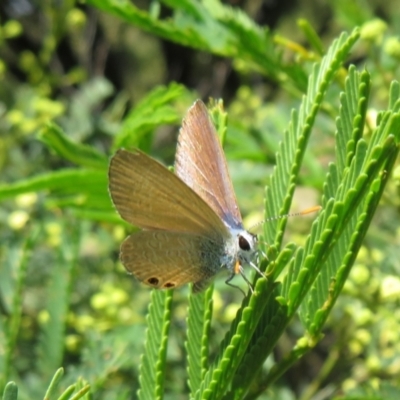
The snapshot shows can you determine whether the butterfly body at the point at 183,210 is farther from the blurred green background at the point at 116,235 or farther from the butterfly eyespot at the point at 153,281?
the blurred green background at the point at 116,235

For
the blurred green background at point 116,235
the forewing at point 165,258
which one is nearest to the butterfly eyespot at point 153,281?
the forewing at point 165,258

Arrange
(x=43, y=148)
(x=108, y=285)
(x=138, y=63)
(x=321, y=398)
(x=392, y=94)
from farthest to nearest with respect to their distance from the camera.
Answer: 1. (x=138, y=63)
2. (x=43, y=148)
3. (x=108, y=285)
4. (x=321, y=398)
5. (x=392, y=94)

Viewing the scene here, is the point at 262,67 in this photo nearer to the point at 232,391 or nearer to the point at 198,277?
the point at 198,277

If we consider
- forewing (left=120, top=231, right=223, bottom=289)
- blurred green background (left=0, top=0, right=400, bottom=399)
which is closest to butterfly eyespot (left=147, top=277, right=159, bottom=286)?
forewing (left=120, top=231, right=223, bottom=289)

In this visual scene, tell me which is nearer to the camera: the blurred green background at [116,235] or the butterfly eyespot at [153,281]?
the butterfly eyespot at [153,281]

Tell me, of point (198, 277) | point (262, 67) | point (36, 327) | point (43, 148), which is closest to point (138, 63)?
point (43, 148)
